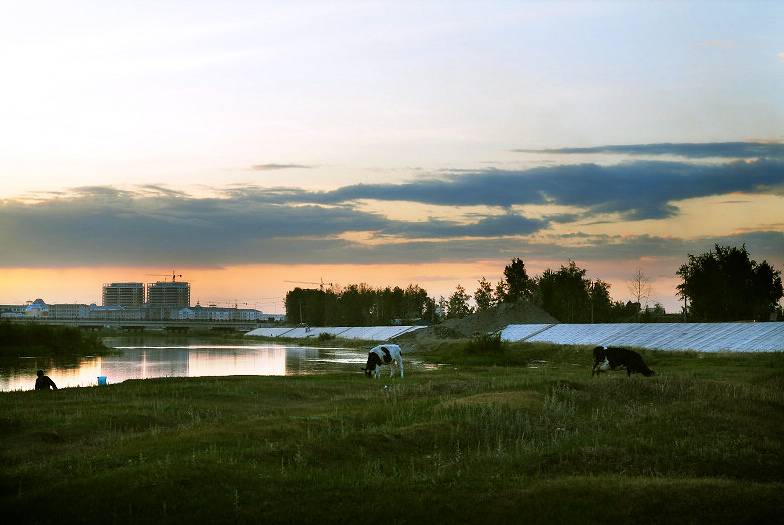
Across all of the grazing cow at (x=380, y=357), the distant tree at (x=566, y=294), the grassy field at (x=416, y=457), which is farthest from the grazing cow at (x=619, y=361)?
the distant tree at (x=566, y=294)

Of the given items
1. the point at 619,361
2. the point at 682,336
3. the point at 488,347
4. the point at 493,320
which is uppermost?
the point at 493,320

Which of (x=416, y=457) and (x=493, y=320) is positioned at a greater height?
(x=493, y=320)

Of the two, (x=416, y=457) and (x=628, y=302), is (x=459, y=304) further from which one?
(x=416, y=457)

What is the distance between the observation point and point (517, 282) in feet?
488

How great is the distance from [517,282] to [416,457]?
432 ft

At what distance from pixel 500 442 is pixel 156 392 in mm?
20170

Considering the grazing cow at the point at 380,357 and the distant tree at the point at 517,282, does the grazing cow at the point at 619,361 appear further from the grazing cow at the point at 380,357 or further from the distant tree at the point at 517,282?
the distant tree at the point at 517,282

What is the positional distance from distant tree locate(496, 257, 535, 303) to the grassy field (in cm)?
11750

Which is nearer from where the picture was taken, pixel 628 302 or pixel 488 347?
pixel 488 347

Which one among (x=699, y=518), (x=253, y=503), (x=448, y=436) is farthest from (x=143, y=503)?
(x=699, y=518)

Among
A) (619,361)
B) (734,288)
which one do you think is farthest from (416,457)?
(734,288)

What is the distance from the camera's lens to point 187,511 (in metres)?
14.5

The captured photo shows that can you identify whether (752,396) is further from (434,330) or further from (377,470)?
(434,330)

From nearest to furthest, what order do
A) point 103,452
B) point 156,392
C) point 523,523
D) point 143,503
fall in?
point 523,523 → point 143,503 → point 103,452 → point 156,392
